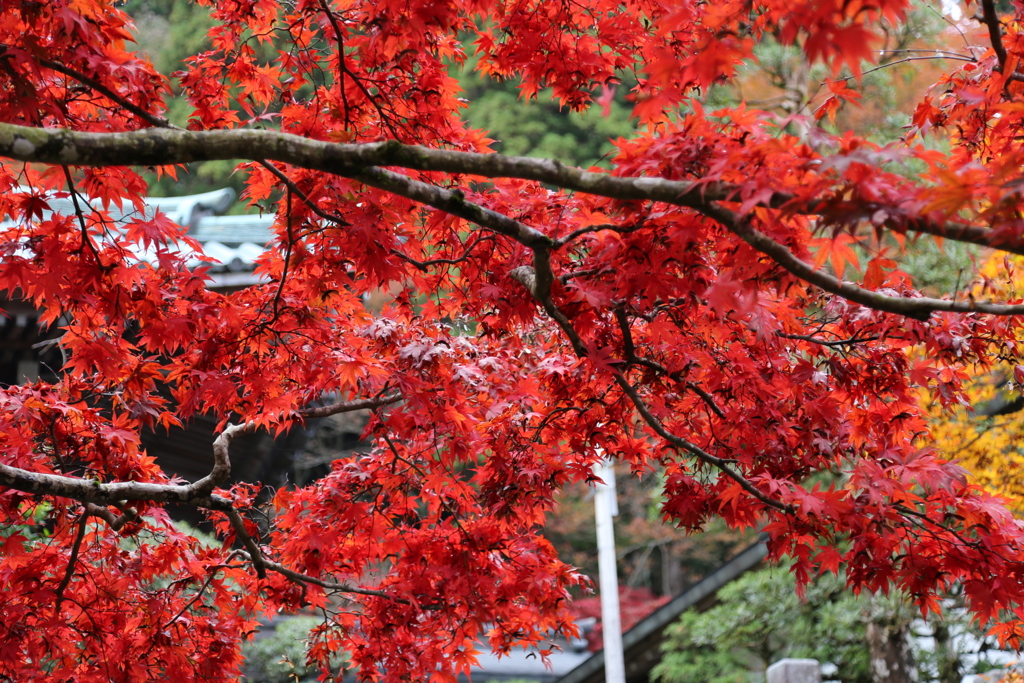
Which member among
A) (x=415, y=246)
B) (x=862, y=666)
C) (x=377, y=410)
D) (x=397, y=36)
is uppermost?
(x=397, y=36)

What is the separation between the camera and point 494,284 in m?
3.42

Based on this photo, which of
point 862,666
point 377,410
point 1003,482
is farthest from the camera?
point 862,666

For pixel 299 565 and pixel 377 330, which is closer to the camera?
pixel 377 330

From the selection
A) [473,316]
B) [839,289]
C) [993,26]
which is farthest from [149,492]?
[993,26]

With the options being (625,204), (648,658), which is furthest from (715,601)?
(625,204)

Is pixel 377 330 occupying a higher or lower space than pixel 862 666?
higher

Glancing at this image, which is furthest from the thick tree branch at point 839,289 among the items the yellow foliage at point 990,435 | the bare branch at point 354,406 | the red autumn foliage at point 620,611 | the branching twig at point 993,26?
the red autumn foliage at point 620,611

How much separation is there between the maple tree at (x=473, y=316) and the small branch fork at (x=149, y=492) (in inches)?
0.8

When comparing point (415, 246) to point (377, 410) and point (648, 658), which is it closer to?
point (377, 410)

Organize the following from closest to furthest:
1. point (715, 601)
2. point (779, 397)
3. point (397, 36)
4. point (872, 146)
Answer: point (872, 146)
point (397, 36)
point (779, 397)
point (715, 601)

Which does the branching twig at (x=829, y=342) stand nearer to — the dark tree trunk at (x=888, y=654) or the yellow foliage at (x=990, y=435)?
the yellow foliage at (x=990, y=435)

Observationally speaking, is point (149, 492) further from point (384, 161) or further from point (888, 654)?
point (888, 654)

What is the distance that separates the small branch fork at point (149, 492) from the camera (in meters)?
3.35

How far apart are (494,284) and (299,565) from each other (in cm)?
225
